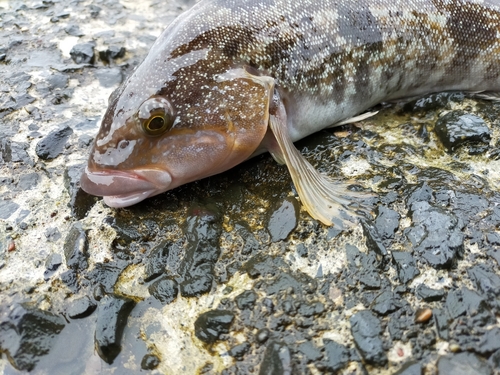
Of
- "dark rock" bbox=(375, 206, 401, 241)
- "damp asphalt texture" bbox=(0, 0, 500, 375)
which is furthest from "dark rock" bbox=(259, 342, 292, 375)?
"dark rock" bbox=(375, 206, 401, 241)

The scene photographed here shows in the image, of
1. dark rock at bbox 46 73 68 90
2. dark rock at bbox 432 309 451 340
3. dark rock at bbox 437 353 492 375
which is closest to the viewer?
dark rock at bbox 437 353 492 375

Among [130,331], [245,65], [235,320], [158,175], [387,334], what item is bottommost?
[130,331]

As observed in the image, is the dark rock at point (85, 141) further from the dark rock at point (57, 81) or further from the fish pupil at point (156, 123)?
the fish pupil at point (156, 123)

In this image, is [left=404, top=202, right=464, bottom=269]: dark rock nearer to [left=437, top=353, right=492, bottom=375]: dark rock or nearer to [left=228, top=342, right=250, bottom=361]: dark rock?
[left=437, top=353, right=492, bottom=375]: dark rock

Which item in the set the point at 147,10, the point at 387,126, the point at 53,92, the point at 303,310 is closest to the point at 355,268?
the point at 303,310

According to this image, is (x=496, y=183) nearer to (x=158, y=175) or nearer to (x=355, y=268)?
(x=355, y=268)
